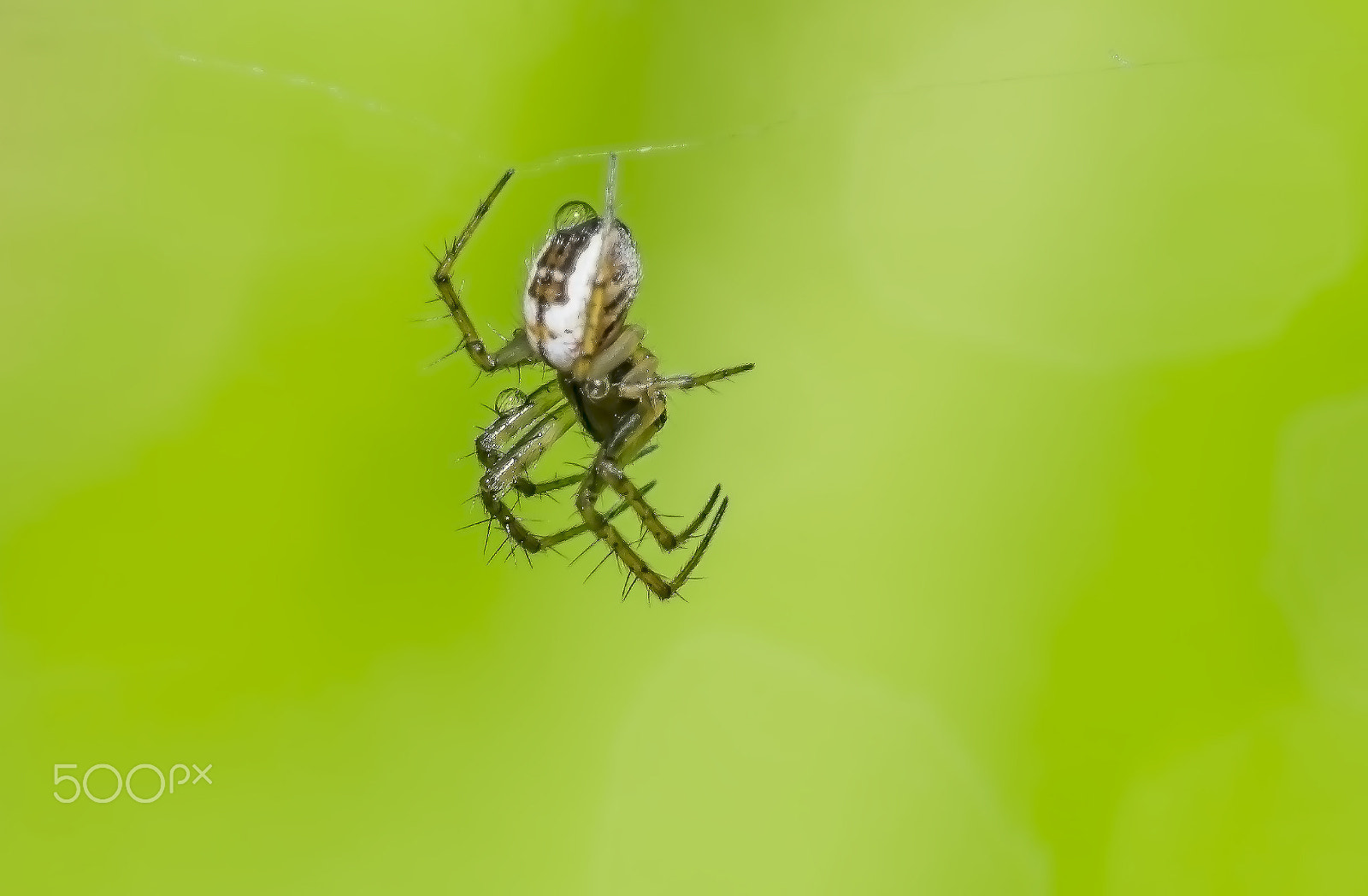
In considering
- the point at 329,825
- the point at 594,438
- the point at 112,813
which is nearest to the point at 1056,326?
the point at 594,438

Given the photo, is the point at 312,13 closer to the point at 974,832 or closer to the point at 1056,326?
the point at 1056,326

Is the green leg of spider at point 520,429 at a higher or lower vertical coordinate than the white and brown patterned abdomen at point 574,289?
lower
